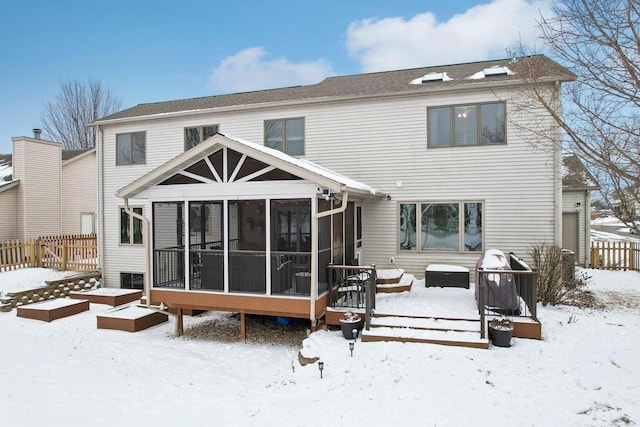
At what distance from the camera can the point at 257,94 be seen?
1372 cm

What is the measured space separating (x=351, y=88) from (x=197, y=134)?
5284 mm

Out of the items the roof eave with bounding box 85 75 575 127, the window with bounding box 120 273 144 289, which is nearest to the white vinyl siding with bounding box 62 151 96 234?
the roof eave with bounding box 85 75 575 127

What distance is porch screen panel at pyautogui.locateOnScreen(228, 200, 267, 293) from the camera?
8078 mm

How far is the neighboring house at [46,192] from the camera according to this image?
17.2m

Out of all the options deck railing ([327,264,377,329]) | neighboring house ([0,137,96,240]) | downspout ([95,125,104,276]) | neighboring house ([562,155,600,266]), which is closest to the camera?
deck railing ([327,264,377,329])

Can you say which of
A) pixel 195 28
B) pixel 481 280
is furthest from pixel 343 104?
pixel 195 28

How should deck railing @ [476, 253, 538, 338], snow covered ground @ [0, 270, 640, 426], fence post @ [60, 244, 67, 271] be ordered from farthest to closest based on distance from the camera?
1. fence post @ [60, 244, 67, 271]
2. deck railing @ [476, 253, 538, 338]
3. snow covered ground @ [0, 270, 640, 426]

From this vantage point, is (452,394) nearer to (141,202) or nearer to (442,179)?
(442,179)

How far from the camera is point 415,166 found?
1080cm

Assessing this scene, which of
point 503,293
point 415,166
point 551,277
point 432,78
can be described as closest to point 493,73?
point 432,78

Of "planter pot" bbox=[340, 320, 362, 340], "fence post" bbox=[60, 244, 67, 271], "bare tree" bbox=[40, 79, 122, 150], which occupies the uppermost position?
"bare tree" bbox=[40, 79, 122, 150]

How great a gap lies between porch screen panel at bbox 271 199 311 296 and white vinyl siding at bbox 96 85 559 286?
2.45 metres

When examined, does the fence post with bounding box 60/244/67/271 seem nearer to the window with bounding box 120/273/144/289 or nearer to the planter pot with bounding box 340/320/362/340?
the window with bounding box 120/273/144/289

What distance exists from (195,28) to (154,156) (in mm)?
17526
